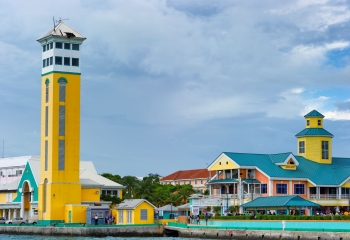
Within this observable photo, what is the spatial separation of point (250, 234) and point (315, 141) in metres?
34.4

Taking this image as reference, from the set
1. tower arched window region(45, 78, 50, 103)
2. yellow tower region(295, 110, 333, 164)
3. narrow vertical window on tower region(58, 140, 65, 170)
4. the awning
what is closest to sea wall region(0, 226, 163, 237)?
narrow vertical window on tower region(58, 140, 65, 170)

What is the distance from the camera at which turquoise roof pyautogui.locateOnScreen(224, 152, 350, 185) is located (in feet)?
295

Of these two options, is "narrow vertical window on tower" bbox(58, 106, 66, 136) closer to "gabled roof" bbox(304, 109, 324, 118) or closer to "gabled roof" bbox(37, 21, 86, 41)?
"gabled roof" bbox(37, 21, 86, 41)

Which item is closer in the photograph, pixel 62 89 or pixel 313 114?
pixel 62 89

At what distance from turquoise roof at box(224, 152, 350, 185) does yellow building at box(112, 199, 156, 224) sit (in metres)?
13.4

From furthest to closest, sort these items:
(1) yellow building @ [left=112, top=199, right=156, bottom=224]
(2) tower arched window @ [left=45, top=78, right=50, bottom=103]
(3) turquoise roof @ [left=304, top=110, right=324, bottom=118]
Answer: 1. (3) turquoise roof @ [left=304, top=110, right=324, bottom=118]
2. (2) tower arched window @ [left=45, top=78, right=50, bottom=103]
3. (1) yellow building @ [left=112, top=199, right=156, bottom=224]

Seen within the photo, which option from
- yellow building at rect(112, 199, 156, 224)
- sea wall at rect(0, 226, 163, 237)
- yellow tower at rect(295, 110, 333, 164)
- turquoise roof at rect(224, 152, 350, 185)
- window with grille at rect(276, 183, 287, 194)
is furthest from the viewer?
yellow tower at rect(295, 110, 333, 164)

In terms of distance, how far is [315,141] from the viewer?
323ft

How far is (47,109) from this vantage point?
91.1 m

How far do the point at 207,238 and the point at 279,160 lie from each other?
23.7m

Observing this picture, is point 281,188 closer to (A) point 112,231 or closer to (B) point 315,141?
(B) point 315,141

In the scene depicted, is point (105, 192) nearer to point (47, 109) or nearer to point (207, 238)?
point (47, 109)

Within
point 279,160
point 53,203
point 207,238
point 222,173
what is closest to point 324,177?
point 279,160

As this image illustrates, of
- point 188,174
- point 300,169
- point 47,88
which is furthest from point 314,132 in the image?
point 188,174
